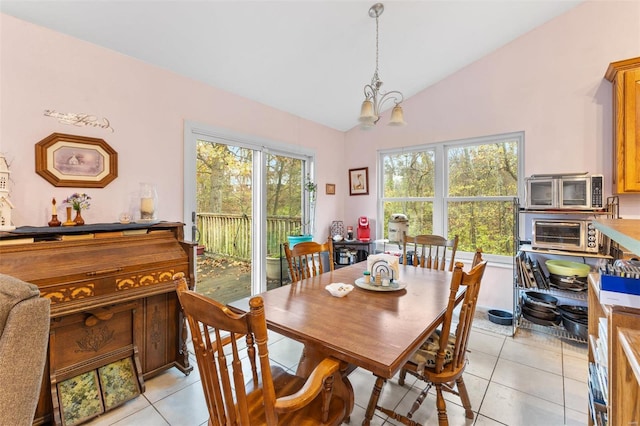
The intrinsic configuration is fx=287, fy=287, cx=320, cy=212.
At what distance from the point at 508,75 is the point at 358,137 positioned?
1.92m

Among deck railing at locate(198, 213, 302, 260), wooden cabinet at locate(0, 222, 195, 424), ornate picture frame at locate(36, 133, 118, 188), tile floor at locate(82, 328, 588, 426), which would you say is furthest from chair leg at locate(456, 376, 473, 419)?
ornate picture frame at locate(36, 133, 118, 188)

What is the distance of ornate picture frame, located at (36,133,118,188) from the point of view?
189cm

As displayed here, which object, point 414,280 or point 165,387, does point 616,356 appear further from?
point 165,387

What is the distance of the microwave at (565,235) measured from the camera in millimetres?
2506

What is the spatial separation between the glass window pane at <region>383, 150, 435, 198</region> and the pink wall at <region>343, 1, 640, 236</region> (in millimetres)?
319

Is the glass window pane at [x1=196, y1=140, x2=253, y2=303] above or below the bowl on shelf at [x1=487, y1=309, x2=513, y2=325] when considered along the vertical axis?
above

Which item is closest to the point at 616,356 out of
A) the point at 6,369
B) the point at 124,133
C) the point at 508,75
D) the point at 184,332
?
the point at 6,369

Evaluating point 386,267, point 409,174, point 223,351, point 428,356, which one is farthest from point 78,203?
point 409,174

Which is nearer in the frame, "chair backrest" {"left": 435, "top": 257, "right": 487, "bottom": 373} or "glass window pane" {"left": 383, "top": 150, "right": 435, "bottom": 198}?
"chair backrest" {"left": 435, "top": 257, "right": 487, "bottom": 373}

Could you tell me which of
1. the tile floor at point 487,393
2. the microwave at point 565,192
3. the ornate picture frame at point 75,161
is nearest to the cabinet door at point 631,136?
the microwave at point 565,192

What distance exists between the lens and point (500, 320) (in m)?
2.98

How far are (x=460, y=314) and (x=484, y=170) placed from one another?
8.46 feet

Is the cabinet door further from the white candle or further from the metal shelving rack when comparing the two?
the white candle

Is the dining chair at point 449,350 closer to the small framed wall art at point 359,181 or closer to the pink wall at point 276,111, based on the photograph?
the pink wall at point 276,111
